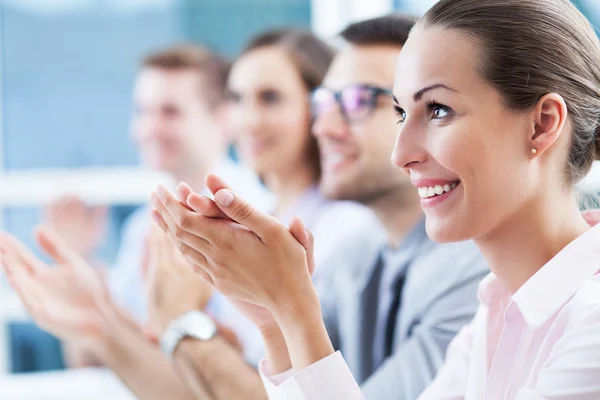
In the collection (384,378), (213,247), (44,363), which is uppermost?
(213,247)

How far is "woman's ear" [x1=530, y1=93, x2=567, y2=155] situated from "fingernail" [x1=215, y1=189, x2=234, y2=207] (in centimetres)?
35

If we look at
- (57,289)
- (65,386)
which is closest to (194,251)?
(57,289)

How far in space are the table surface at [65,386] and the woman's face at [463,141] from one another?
2537 millimetres

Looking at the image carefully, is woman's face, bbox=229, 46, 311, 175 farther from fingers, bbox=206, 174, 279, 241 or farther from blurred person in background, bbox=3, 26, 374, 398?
fingers, bbox=206, 174, 279, 241

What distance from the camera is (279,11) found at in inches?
135

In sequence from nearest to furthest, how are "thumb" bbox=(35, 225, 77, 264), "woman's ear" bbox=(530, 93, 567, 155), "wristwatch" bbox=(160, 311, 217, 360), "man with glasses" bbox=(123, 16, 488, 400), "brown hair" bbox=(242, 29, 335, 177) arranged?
"woman's ear" bbox=(530, 93, 567, 155) → "man with glasses" bbox=(123, 16, 488, 400) → "wristwatch" bbox=(160, 311, 217, 360) → "thumb" bbox=(35, 225, 77, 264) → "brown hair" bbox=(242, 29, 335, 177)

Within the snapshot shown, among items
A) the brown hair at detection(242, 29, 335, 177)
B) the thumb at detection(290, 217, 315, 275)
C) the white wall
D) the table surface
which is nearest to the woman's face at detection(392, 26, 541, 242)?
the thumb at detection(290, 217, 315, 275)

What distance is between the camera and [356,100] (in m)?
1.60

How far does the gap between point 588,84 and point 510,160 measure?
14 centimetres

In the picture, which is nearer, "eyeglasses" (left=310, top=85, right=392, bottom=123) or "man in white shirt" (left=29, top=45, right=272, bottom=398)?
"eyeglasses" (left=310, top=85, right=392, bottom=123)

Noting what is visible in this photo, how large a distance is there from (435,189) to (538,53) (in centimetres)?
19

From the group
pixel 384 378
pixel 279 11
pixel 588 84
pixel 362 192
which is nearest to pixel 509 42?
pixel 588 84

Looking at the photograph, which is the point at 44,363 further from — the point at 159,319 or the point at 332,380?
the point at 332,380

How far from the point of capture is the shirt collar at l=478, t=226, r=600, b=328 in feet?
2.81
